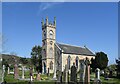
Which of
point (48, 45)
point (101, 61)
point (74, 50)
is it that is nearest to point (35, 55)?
point (48, 45)

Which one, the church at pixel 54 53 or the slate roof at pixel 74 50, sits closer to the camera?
the church at pixel 54 53

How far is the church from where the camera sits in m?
47.0

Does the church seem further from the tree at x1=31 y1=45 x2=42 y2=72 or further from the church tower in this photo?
the tree at x1=31 y1=45 x2=42 y2=72

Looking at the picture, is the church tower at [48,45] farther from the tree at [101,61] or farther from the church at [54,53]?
the tree at [101,61]

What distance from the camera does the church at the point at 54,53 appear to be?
47031 mm

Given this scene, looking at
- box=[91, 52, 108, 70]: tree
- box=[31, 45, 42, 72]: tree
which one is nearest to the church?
box=[91, 52, 108, 70]: tree

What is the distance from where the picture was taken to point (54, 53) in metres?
48.5

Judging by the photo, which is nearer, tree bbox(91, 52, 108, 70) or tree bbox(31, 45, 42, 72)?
tree bbox(91, 52, 108, 70)

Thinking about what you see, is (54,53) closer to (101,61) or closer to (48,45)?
(48,45)

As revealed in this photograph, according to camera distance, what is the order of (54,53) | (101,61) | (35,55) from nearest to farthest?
(101,61) → (54,53) → (35,55)

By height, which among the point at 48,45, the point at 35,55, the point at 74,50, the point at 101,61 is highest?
the point at 48,45

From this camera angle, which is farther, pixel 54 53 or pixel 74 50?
pixel 74 50

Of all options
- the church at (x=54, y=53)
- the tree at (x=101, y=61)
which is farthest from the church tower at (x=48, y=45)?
the tree at (x=101, y=61)

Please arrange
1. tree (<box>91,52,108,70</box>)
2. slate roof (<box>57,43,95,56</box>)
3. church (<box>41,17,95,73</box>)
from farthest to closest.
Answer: slate roof (<box>57,43,95,56</box>)
church (<box>41,17,95,73</box>)
tree (<box>91,52,108,70</box>)
